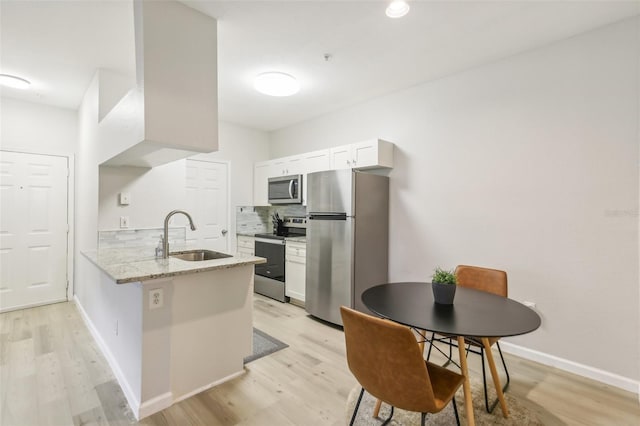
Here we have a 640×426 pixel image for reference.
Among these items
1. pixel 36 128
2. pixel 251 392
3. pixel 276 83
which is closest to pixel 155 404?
pixel 251 392

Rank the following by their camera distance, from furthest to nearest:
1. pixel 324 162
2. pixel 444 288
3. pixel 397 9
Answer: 1. pixel 324 162
2. pixel 397 9
3. pixel 444 288

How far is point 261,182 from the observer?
197 inches

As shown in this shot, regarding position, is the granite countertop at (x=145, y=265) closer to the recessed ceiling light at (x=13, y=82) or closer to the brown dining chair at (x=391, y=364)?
the brown dining chair at (x=391, y=364)

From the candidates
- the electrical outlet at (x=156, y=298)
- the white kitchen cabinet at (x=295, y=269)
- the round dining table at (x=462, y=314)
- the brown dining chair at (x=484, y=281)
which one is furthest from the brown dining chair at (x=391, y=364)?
the white kitchen cabinet at (x=295, y=269)

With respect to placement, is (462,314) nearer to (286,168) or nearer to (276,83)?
(276,83)

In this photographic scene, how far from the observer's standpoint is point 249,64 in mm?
2902

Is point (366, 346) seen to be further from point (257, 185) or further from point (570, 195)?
point (257, 185)

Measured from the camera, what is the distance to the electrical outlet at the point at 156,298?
185 cm

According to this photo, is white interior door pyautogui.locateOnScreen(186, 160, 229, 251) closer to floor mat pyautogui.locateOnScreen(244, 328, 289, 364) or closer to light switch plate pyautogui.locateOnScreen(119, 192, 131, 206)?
light switch plate pyautogui.locateOnScreen(119, 192, 131, 206)

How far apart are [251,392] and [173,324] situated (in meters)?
0.72

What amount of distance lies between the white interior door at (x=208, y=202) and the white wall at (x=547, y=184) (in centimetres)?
292

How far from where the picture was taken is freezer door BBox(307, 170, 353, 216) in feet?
10.5

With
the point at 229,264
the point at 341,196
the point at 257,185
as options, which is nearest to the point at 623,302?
the point at 341,196

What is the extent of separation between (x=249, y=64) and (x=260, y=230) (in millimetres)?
2995
